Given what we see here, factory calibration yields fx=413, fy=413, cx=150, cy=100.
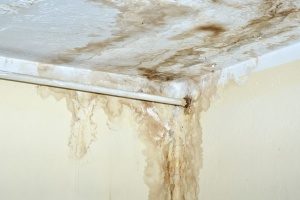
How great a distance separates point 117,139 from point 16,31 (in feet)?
2.72

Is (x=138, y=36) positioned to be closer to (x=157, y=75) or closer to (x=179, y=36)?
(x=179, y=36)

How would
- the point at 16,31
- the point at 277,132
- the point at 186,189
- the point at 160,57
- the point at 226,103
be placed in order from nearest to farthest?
1. the point at 16,31
2. the point at 277,132
3. the point at 160,57
4. the point at 226,103
5. the point at 186,189

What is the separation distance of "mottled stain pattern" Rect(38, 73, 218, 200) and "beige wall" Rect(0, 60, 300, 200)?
0.13 feet

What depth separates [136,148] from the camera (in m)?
2.24

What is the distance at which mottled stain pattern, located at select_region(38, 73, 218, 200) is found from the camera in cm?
215

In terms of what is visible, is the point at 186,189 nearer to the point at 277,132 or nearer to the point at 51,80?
the point at 277,132

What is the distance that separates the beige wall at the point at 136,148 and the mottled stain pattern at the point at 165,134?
0.13 ft

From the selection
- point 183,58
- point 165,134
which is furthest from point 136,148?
point 183,58

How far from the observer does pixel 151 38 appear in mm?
1689

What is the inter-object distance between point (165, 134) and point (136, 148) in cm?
20

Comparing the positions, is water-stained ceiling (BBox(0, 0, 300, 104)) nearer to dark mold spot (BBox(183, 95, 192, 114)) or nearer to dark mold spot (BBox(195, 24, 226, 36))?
dark mold spot (BBox(195, 24, 226, 36))

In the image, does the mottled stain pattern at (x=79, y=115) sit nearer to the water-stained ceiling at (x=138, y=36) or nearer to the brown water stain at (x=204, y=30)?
the water-stained ceiling at (x=138, y=36)

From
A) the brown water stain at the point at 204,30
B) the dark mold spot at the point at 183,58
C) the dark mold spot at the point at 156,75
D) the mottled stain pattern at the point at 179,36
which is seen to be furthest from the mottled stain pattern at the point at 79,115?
the brown water stain at the point at 204,30

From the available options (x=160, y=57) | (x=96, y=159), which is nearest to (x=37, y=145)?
(x=96, y=159)
